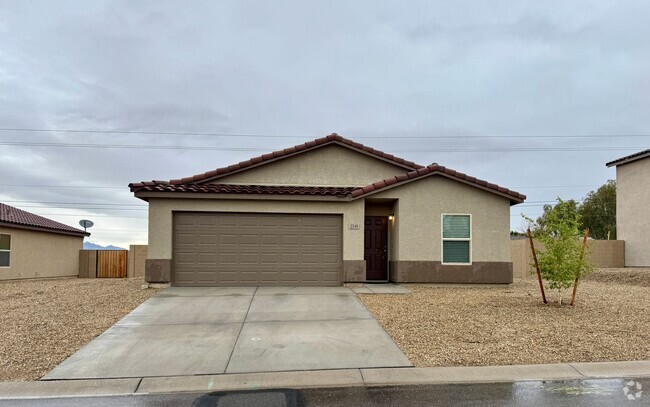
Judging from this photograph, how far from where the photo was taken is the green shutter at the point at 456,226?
15.1 m

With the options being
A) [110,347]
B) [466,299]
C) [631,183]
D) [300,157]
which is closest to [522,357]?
[466,299]

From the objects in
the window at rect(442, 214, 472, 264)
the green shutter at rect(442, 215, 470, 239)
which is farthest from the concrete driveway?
the green shutter at rect(442, 215, 470, 239)

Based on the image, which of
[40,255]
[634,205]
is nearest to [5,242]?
[40,255]

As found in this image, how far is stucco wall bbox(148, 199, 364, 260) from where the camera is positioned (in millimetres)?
13969

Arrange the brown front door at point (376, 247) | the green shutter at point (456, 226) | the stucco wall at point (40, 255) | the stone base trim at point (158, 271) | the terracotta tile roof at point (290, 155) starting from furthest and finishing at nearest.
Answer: the stucco wall at point (40, 255) < the terracotta tile roof at point (290, 155) < the brown front door at point (376, 247) < the green shutter at point (456, 226) < the stone base trim at point (158, 271)

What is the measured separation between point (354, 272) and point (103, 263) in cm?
1791

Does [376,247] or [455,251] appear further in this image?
[376,247]

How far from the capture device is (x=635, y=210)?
2294 cm

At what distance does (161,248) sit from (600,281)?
16.2 meters

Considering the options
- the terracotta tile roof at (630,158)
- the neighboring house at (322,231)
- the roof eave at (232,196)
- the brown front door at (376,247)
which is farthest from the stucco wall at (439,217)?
the terracotta tile roof at (630,158)

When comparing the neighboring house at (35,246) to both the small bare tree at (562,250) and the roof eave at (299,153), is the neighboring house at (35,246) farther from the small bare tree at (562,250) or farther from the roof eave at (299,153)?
the small bare tree at (562,250)

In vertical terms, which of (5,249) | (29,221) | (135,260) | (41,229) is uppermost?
(29,221)

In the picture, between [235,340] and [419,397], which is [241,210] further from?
[419,397]

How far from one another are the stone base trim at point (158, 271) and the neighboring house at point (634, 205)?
21.1 m
